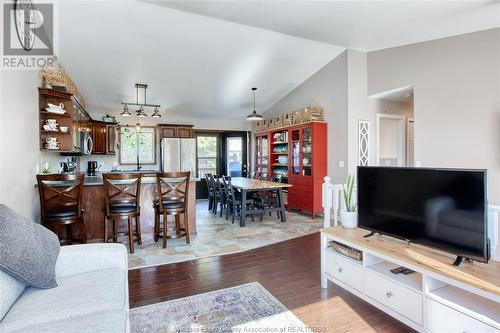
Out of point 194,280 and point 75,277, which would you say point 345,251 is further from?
point 75,277

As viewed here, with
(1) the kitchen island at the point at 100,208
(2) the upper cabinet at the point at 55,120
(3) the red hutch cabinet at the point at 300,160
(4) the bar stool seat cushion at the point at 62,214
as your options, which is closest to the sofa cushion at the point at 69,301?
(4) the bar stool seat cushion at the point at 62,214

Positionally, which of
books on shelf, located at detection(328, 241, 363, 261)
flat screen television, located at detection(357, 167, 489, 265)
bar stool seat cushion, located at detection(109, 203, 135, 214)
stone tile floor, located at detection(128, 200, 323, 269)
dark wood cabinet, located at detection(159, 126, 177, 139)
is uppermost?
dark wood cabinet, located at detection(159, 126, 177, 139)

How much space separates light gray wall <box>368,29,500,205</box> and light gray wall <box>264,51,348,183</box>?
86 cm

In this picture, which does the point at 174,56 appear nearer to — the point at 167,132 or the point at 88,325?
the point at 167,132

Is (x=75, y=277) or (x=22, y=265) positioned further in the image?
(x=75, y=277)

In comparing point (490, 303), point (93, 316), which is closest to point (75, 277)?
point (93, 316)

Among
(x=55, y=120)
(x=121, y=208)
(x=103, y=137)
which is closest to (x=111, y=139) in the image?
(x=103, y=137)

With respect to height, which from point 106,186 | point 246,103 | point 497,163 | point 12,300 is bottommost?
point 12,300

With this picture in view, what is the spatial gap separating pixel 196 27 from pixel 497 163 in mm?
4637

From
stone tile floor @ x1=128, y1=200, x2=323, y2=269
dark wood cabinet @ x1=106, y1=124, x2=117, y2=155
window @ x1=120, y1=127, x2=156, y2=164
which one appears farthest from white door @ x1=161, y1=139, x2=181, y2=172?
stone tile floor @ x1=128, y1=200, x2=323, y2=269

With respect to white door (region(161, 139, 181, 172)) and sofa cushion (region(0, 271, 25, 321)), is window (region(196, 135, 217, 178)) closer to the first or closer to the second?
white door (region(161, 139, 181, 172))

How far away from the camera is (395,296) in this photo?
6.42 feet

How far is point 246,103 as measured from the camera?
743 centimetres

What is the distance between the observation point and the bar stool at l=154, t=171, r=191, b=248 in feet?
12.5
